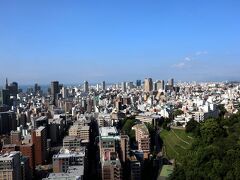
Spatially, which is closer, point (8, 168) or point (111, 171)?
point (8, 168)

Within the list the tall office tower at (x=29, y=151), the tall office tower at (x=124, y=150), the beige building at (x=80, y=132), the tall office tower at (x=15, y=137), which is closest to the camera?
the tall office tower at (x=124, y=150)

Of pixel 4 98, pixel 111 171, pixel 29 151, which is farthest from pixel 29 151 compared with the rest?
pixel 4 98

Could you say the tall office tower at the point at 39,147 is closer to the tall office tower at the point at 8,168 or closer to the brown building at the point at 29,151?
the brown building at the point at 29,151

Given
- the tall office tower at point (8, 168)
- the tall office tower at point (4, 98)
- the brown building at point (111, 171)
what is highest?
the tall office tower at point (4, 98)

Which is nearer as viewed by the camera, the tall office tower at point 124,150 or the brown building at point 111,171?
the brown building at point 111,171

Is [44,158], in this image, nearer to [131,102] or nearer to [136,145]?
[136,145]

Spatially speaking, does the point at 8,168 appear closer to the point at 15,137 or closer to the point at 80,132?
the point at 15,137

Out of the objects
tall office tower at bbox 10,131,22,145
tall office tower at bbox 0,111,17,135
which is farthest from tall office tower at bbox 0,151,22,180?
tall office tower at bbox 0,111,17,135

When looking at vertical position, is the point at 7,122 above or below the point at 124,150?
above

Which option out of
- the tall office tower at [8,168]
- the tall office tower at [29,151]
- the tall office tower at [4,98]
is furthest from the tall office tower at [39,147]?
the tall office tower at [4,98]

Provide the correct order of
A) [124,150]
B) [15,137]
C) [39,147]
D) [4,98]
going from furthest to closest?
[4,98] → [15,137] → [39,147] → [124,150]

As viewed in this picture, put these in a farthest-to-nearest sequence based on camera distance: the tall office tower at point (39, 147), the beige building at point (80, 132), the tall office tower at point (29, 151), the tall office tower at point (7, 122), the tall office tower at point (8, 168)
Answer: the tall office tower at point (7, 122) → the beige building at point (80, 132) → the tall office tower at point (39, 147) → the tall office tower at point (29, 151) → the tall office tower at point (8, 168)
